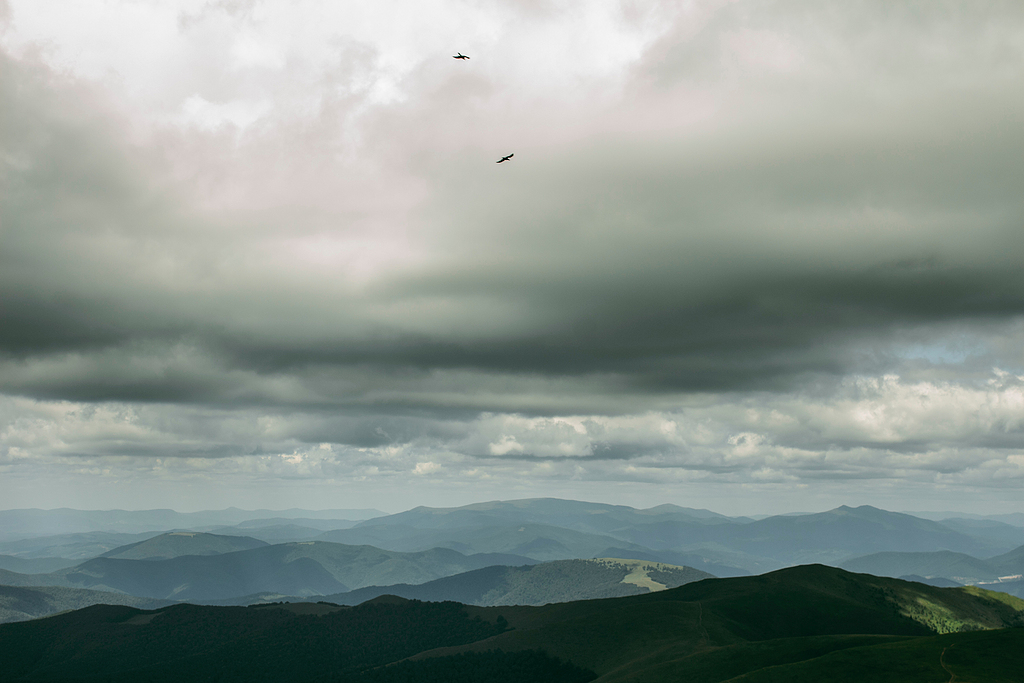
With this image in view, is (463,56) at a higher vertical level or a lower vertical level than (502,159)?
higher

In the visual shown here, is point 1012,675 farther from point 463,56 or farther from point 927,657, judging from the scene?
point 463,56

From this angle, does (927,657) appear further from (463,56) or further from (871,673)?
(463,56)

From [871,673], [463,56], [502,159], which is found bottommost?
[871,673]

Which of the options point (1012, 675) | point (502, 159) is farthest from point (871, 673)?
point (502, 159)

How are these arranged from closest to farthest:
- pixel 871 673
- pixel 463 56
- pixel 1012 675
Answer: pixel 463 56 → pixel 1012 675 → pixel 871 673

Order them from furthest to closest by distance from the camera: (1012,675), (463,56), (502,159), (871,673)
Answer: (871,673) → (1012,675) → (502,159) → (463,56)

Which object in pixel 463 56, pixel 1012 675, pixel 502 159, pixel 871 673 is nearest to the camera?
pixel 463 56

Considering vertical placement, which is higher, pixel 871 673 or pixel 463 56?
pixel 463 56

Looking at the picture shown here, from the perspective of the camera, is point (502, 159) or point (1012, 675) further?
point (1012, 675)

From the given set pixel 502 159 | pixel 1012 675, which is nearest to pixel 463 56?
pixel 502 159
